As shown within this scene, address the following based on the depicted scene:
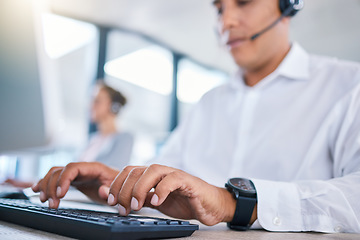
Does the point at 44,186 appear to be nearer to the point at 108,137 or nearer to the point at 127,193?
the point at 127,193

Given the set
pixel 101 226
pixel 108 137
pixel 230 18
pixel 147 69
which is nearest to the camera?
pixel 101 226

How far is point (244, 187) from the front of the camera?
61 centimetres

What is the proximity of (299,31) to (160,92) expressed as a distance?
7.46ft

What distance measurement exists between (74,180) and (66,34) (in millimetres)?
3854

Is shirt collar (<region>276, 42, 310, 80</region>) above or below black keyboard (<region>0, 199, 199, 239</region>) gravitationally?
above

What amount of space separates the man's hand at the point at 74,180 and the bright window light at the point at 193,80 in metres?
4.81

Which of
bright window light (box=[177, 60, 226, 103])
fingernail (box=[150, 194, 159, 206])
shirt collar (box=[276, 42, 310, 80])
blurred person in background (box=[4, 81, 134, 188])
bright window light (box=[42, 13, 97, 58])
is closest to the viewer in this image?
fingernail (box=[150, 194, 159, 206])

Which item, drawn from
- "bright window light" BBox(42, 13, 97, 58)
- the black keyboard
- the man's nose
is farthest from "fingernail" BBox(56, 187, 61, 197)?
"bright window light" BBox(42, 13, 97, 58)

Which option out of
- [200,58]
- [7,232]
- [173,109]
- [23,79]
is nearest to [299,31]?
[200,58]

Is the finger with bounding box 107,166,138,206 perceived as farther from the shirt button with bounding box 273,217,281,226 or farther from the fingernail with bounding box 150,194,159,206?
the shirt button with bounding box 273,217,281,226

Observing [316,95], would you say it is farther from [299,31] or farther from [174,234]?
[299,31]

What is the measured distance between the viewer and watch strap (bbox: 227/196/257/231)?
1.89 ft

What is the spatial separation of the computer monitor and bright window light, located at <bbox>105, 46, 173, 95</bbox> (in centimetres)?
378

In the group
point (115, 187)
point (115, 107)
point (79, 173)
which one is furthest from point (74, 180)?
point (115, 107)
